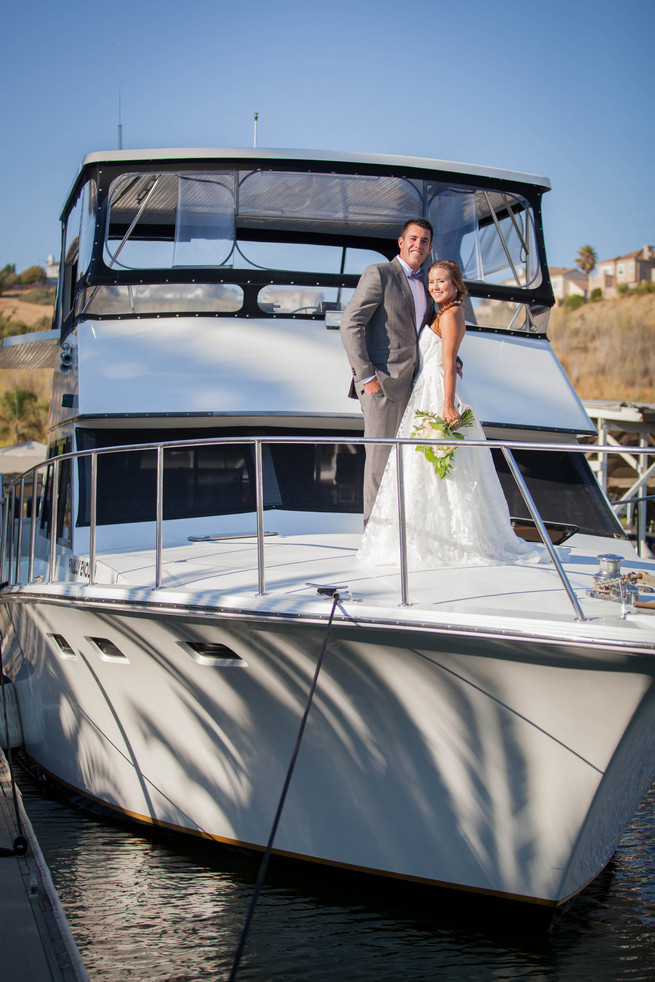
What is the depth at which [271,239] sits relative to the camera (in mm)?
6992

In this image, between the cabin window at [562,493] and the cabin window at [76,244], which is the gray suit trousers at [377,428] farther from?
the cabin window at [76,244]

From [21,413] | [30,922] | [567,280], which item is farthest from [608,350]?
[30,922]

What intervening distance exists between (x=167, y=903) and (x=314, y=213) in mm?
4963

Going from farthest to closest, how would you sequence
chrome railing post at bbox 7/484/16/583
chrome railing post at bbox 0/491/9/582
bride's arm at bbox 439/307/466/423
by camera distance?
chrome railing post at bbox 0/491/9/582
chrome railing post at bbox 7/484/16/583
bride's arm at bbox 439/307/466/423

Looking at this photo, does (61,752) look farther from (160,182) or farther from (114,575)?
(160,182)

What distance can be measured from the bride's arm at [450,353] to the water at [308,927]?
7.99 feet

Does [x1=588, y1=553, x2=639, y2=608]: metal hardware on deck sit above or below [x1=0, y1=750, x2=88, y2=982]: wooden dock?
above

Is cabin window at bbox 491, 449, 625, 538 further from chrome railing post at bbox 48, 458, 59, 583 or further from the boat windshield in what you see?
chrome railing post at bbox 48, 458, 59, 583

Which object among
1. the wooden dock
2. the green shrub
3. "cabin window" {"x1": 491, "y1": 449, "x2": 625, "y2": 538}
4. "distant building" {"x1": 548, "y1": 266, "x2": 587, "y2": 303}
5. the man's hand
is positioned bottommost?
the wooden dock

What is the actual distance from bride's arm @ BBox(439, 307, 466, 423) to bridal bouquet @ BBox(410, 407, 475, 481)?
6cm

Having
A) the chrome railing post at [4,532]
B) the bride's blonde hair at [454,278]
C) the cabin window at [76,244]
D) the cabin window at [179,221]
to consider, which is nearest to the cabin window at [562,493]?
the bride's blonde hair at [454,278]

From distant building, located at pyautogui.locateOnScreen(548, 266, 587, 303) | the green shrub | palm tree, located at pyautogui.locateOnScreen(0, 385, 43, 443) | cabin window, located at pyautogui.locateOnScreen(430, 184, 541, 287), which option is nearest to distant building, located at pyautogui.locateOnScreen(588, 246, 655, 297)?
distant building, located at pyautogui.locateOnScreen(548, 266, 587, 303)

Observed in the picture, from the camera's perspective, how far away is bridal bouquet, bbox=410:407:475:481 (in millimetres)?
4480

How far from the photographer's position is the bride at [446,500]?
4523 millimetres
